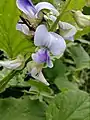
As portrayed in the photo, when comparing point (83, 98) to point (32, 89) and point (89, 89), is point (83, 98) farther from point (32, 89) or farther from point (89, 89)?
point (89, 89)

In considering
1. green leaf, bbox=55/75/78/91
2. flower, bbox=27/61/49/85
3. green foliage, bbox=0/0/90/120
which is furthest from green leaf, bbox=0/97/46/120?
green leaf, bbox=55/75/78/91

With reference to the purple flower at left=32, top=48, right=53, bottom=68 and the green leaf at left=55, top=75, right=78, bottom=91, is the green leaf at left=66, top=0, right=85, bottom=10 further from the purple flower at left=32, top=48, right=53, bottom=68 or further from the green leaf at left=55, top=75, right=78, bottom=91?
the green leaf at left=55, top=75, right=78, bottom=91

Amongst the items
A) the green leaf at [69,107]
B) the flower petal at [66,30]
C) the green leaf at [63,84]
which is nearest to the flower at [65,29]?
the flower petal at [66,30]

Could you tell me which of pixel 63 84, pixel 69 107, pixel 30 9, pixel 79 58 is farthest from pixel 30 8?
pixel 79 58

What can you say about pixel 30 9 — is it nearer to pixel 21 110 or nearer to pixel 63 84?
pixel 21 110

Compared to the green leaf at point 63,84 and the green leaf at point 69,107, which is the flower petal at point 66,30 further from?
the green leaf at point 63,84
